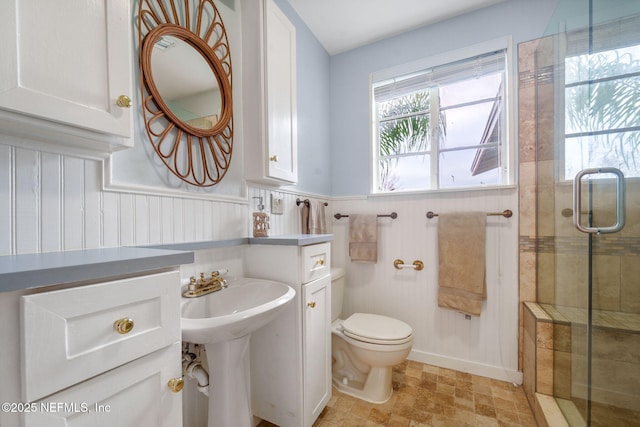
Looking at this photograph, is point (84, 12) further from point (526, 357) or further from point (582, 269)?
point (526, 357)

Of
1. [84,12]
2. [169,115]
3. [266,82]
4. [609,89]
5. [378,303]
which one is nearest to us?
[84,12]

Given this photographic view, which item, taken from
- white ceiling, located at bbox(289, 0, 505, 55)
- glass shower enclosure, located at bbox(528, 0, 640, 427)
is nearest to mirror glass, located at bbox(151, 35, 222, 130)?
white ceiling, located at bbox(289, 0, 505, 55)

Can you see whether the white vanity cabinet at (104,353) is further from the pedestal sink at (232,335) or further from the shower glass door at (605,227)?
the shower glass door at (605,227)

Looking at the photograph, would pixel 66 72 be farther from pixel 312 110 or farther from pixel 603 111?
pixel 603 111

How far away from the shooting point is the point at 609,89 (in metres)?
1.21

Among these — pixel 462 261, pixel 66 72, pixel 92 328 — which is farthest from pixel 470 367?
pixel 66 72

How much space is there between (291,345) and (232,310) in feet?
1.13

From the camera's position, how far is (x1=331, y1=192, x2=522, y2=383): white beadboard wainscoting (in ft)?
5.71

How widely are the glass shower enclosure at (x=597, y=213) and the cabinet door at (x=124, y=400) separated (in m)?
1.71

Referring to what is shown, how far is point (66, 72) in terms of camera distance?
630 mm

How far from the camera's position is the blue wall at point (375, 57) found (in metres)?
1.75

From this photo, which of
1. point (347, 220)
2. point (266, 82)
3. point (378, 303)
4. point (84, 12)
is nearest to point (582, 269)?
point (378, 303)

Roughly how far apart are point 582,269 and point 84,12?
222cm

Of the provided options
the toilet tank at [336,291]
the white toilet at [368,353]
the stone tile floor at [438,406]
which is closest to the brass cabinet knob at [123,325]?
the stone tile floor at [438,406]
